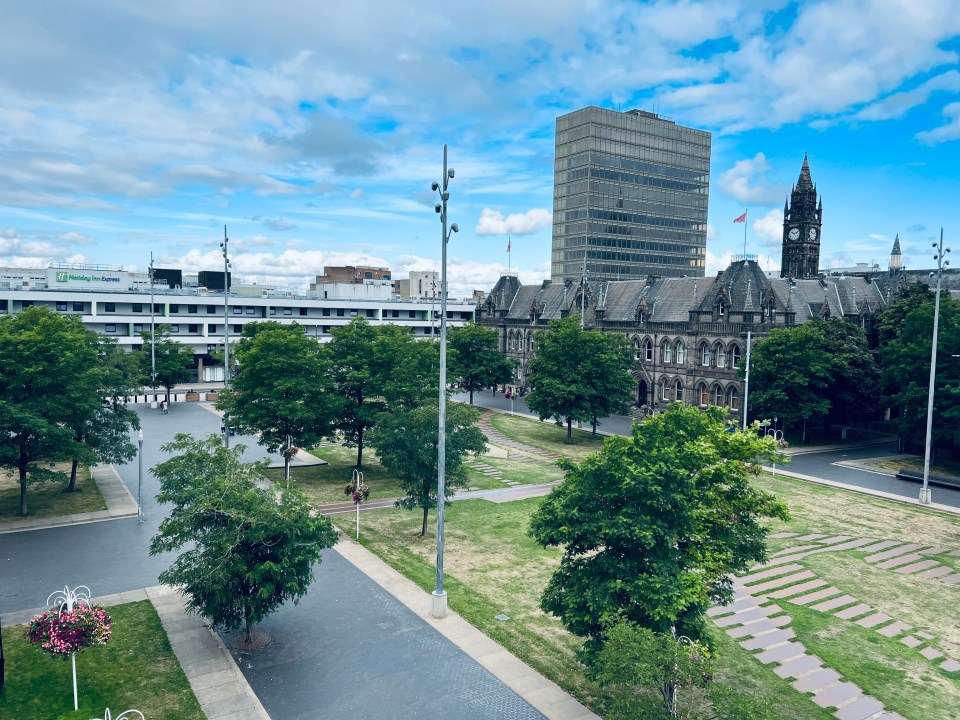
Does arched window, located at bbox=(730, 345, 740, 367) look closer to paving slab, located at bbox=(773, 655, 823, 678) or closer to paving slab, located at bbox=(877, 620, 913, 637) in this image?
paving slab, located at bbox=(877, 620, 913, 637)

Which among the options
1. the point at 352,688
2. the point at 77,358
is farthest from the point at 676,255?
the point at 352,688

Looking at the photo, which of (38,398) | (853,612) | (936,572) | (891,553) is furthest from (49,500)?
(936,572)

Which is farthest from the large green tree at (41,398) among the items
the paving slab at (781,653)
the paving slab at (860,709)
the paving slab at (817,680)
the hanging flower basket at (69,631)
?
the paving slab at (860,709)

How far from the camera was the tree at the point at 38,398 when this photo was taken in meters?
32.4

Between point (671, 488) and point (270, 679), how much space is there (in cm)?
1275

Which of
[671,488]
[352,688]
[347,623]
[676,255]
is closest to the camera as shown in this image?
[671,488]

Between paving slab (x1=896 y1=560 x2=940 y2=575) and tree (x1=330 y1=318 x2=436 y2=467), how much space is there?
82.9ft

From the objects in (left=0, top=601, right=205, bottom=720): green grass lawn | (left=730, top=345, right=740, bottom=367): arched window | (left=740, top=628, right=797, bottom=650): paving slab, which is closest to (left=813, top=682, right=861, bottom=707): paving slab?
(left=740, top=628, right=797, bottom=650): paving slab

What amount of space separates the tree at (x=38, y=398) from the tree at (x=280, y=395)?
8.21 meters

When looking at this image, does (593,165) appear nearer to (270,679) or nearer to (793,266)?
(793,266)

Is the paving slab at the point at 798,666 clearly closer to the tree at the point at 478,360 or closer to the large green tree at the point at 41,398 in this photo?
the large green tree at the point at 41,398

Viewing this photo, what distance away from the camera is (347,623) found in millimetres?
23406

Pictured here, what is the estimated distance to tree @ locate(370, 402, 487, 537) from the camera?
31.9 metres

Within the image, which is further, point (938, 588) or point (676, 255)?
point (676, 255)
